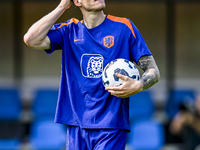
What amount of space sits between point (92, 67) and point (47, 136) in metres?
4.41

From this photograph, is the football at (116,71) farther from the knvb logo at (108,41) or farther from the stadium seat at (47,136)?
the stadium seat at (47,136)

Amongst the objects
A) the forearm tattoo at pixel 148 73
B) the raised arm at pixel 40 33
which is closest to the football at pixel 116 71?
the forearm tattoo at pixel 148 73

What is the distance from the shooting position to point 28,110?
325 inches

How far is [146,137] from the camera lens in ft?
22.8

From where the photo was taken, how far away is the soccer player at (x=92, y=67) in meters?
2.94

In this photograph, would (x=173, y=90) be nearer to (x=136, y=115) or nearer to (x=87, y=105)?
(x=136, y=115)

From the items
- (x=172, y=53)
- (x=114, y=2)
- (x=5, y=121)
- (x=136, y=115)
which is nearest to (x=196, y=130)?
(x=136, y=115)

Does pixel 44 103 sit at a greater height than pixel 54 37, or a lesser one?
lesser

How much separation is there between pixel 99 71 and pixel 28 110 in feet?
18.5

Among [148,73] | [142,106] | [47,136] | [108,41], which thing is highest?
[108,41]

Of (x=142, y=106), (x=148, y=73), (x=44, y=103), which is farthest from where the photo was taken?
(x=44, y=103)

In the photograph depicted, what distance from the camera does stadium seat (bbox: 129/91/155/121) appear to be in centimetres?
789

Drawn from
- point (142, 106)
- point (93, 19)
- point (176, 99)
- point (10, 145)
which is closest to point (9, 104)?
point (10, 145)

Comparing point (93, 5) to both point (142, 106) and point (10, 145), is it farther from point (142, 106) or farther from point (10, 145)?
point (142, 106)
